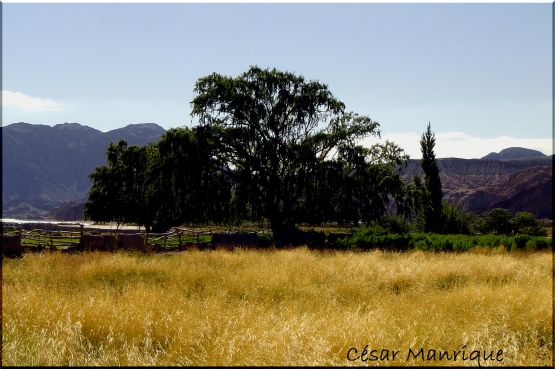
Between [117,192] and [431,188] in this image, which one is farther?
[117,192]

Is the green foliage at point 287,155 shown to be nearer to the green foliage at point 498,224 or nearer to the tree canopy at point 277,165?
the tree canopy at point 277,165

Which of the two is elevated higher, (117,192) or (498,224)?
(117,192)

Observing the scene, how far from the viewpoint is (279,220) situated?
30438 millimetres

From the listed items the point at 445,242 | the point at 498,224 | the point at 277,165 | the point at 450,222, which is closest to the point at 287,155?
the point at 277,165

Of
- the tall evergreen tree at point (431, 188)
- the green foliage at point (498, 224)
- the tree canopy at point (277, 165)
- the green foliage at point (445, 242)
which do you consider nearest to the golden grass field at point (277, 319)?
the green foliage at point (445, 242)

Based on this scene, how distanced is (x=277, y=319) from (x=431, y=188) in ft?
114

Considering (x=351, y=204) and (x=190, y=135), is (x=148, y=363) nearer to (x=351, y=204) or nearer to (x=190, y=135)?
(x=190, y=135)

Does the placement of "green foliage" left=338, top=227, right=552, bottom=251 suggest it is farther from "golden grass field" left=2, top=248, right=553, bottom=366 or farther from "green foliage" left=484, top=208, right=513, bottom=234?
"green foliage" left=484, top=208, right=513, bottom=234

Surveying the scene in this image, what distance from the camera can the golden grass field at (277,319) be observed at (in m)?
5.48

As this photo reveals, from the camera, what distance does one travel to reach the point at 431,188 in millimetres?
38844

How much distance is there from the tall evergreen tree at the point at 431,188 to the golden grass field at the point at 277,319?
88.3 ft

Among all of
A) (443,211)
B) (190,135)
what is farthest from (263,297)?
(443,211)

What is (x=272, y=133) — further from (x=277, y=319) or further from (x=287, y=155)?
(x=277, y=319)

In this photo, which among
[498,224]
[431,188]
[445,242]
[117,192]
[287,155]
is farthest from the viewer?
[498,224]
